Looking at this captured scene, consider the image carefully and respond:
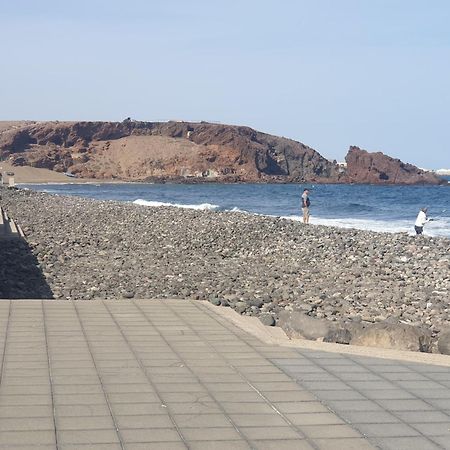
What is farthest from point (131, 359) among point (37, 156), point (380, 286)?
point (37, 156)

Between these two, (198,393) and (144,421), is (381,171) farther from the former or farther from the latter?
(144,421)

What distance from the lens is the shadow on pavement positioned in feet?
40.8

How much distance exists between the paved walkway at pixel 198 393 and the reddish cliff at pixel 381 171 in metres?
136

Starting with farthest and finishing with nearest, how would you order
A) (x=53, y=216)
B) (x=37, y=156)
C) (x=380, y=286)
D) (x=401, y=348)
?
1. (x=37, y=156)
2. (x=53, y=216)
3. (x=380, y=286)
4. (x=401, y=348)

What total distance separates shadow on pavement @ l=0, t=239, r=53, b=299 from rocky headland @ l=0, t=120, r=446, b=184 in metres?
115

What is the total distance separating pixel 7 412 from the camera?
4.85m

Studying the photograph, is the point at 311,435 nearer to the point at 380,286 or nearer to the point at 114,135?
the point at 380,286

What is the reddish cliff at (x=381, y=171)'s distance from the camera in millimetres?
141500

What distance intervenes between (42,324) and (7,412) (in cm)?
309

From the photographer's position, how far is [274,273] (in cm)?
1505

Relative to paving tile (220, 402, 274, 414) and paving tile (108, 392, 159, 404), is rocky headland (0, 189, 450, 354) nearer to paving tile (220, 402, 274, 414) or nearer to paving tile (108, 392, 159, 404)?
paving tile (220, 402, 274, 414)

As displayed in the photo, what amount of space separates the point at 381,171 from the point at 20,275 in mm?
132602

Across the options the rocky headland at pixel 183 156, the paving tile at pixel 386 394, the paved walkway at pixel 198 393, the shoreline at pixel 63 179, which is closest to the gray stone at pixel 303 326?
the paved walkway at pixel 198 393

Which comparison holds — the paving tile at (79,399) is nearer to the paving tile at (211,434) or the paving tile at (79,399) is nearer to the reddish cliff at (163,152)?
the paving tile at (211,434)
